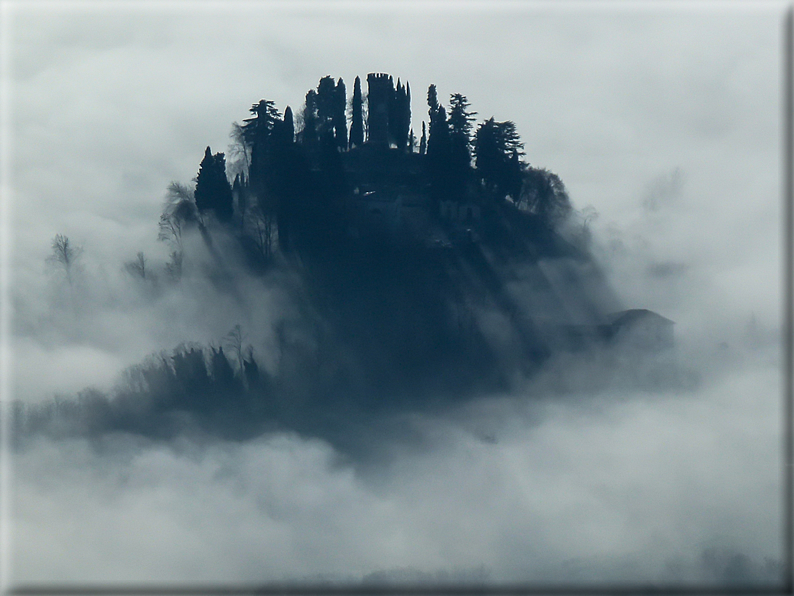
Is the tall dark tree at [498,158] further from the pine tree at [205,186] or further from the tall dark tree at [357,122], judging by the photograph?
the pine tree at [205,186]

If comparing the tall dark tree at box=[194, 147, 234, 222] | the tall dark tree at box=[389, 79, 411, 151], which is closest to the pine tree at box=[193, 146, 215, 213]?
the tall dark tree at box=[194, 147, 234, 222]

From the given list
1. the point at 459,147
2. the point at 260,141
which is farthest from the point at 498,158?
the point at 260,141

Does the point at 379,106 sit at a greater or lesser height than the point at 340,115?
greater

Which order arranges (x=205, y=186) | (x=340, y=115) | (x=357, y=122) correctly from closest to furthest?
(x=205, y=186), (x=340, y=115), (x=357, y=122)

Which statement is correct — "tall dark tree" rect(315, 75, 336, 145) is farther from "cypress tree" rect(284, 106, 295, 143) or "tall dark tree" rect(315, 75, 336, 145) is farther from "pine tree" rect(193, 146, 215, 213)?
→ "pine tree" rect(193, 146, 215, 213)

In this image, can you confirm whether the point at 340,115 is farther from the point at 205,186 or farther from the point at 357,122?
the point at 205,186
